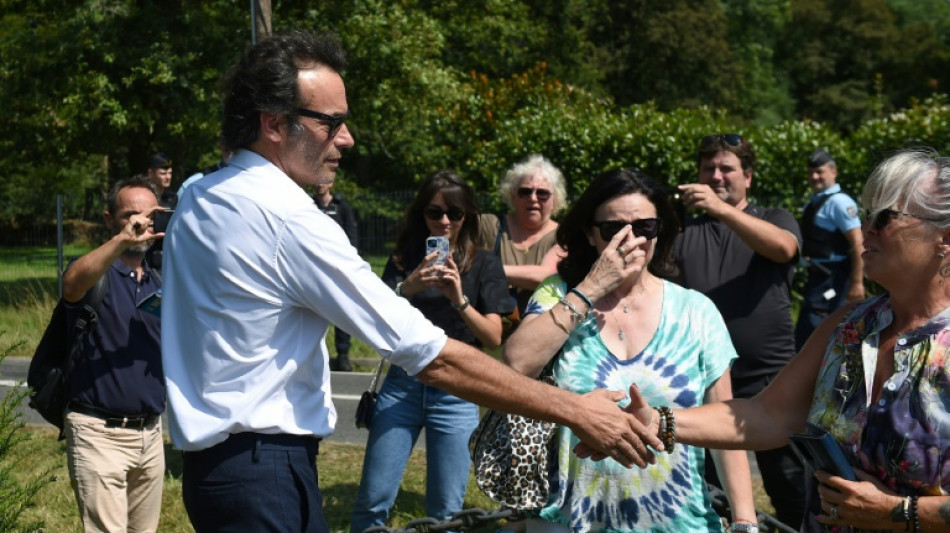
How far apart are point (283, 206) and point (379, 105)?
17492 mm

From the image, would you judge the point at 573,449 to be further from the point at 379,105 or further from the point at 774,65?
the point at 774,65

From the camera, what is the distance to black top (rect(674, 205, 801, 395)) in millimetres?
5785

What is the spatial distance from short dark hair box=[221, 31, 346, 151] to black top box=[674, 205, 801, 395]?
311cm

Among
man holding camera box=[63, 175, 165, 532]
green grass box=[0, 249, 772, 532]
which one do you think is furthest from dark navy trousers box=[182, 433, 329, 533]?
man holding camera box=[63, 175, 165, 532]

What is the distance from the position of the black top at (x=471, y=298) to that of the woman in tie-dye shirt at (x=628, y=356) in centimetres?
162

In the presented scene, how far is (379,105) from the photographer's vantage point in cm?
2020

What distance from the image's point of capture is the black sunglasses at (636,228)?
4105 mm

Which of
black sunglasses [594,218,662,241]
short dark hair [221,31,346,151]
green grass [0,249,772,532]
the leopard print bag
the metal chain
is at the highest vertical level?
short dark hair [221,31,346,151]

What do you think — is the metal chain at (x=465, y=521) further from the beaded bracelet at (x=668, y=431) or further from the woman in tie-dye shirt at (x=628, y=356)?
the beaded bracelet at (x=668, y=431)

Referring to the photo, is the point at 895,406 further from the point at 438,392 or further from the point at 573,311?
the point at 438,392

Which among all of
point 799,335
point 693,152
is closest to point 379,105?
point 693,152

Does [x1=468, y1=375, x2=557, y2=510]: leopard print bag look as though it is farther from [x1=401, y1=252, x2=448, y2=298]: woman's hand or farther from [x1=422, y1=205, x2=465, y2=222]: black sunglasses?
[x1=422, y1=205, x2=465, y2=222]: black sunglasses

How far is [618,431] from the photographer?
3521mm

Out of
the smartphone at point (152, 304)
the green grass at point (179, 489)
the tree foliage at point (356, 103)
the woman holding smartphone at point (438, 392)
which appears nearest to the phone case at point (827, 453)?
the woman holding smartphone at point (438, 392)
